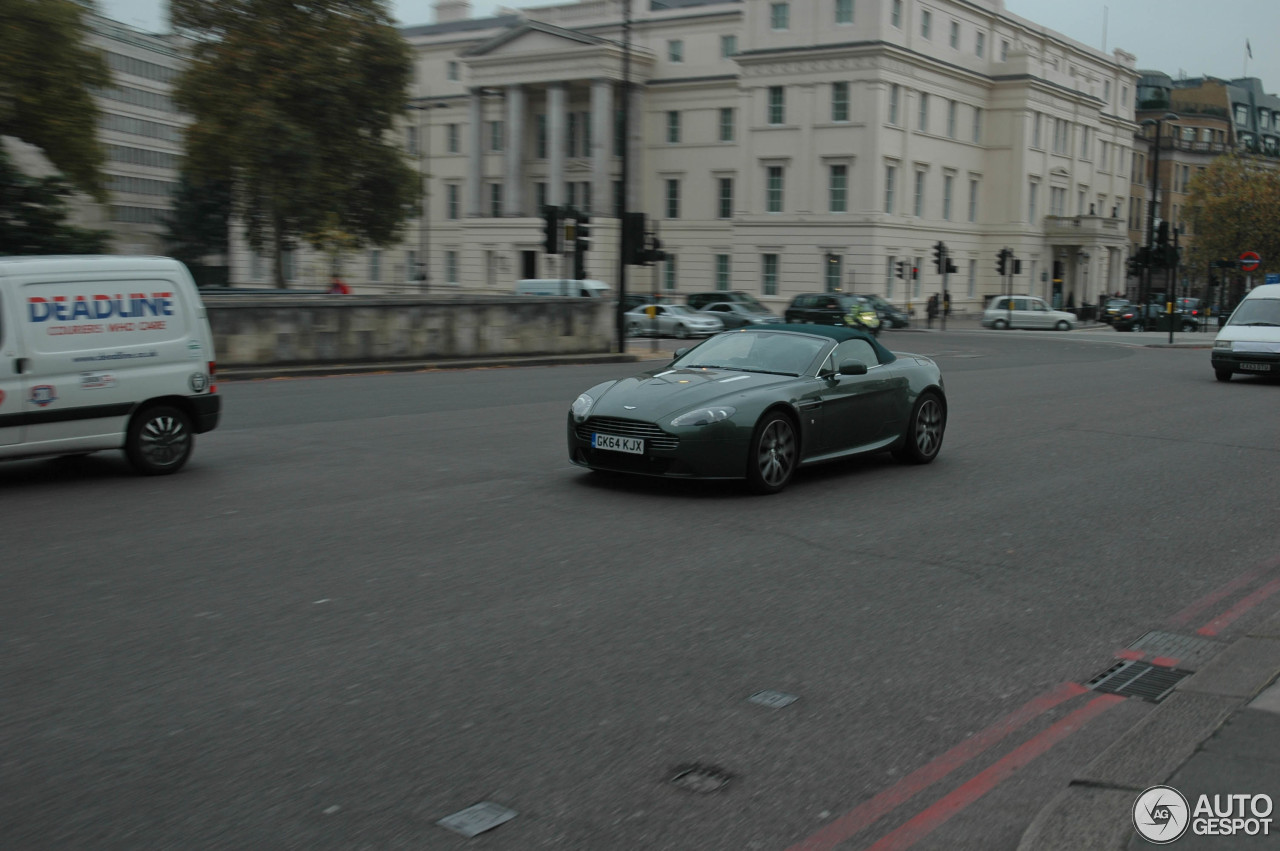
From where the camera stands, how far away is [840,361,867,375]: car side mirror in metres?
10.5

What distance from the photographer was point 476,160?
80.2 meters

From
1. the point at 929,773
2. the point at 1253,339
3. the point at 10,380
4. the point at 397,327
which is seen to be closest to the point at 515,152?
the point at 397,327

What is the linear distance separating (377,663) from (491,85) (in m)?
75.3

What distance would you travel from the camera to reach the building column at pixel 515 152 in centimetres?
7638

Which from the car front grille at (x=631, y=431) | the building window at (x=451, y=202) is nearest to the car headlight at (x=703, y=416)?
the car front grille at (x=631, y=431)

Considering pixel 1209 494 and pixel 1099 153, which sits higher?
pixel 1099 153

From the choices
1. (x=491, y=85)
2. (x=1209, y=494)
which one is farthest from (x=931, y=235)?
(x=1209, y=494)

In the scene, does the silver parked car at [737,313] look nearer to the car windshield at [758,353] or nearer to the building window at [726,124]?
the building window at [726,124]

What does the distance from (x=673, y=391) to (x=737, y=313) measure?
39.5 m

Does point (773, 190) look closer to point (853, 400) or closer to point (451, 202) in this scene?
point (451, 202)

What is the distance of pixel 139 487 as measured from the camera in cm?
983

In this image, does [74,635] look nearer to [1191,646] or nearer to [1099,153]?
[1191,646]

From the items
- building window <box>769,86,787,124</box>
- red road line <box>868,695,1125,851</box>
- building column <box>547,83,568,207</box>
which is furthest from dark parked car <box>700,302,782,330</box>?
red road line <box>868,695,1125,851</box>

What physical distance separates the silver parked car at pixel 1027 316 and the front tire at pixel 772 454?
5219cm
